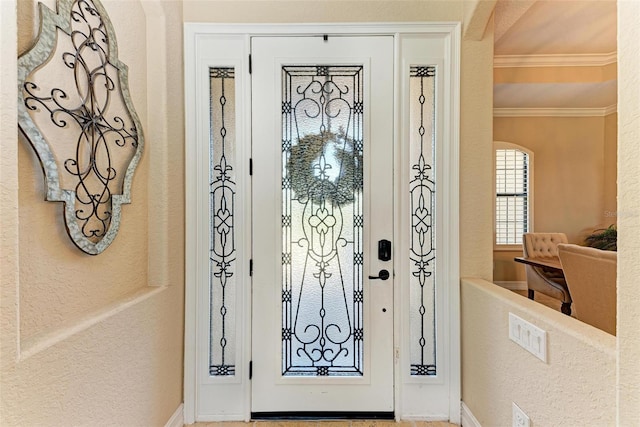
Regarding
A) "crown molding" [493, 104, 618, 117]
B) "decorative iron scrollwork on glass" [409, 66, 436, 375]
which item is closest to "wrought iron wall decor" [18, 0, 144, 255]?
"decorative iron scrollwork on glass" [409, 66, 436, 375]

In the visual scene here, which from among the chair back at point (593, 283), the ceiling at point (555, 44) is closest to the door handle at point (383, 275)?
the chair back at point (593, 283)

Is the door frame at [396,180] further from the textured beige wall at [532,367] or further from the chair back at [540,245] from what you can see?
the chair back at [540,245]

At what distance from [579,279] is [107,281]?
2611 mm

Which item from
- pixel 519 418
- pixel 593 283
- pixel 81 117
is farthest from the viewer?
pixel 593 283

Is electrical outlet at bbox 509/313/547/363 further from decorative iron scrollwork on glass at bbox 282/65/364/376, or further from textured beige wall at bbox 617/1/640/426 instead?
decorative iron scrollwork on glass at bbox 282/65/364/376

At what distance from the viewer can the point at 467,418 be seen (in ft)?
6.09

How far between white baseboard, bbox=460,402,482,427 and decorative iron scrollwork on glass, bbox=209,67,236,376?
147cm

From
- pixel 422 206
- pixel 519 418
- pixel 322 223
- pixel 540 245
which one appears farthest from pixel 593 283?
pixel 540 245

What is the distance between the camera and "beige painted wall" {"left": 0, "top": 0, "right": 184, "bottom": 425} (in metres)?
0.90

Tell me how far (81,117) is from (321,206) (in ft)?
4.21

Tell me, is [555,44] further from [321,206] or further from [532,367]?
[532,367]

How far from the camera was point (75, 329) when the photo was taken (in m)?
1.15

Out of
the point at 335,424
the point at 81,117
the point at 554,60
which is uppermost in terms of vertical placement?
the point at 554,60

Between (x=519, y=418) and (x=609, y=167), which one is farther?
(x=609, y=167)
